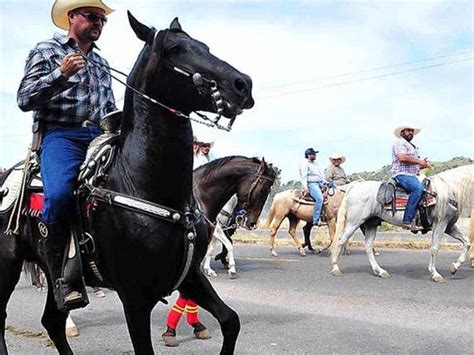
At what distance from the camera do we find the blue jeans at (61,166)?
12.7 ft

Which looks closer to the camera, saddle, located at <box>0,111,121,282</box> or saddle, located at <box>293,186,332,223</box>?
saddle, located at <box>0,111,121,282</box>

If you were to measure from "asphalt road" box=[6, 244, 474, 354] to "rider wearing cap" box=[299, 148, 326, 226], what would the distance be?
124 inches

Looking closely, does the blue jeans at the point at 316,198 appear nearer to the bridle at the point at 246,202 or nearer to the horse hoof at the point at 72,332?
the bridle at the point at 246,202

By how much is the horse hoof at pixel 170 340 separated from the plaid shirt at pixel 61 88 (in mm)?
2870

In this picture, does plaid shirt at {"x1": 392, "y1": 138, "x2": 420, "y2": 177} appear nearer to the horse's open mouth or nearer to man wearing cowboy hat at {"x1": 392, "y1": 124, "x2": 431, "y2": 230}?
man wearing cowboy hat at {"x1": 392, "y1": 124, "x2": 431, "y2": 230}

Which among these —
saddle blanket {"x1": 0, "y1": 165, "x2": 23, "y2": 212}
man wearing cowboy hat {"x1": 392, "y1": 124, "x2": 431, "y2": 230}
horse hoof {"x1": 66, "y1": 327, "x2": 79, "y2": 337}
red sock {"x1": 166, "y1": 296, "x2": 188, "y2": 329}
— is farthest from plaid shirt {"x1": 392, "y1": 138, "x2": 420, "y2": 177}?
saddle blanket {"x1": 0, "y1": 165, "x2": 23, "y2": 212}

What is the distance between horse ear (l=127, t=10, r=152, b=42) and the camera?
142 inches

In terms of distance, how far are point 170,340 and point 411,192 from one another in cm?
639

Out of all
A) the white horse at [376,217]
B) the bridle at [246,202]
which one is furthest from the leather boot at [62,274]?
the white horse at [376,217]

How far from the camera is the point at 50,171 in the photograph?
4.00 m

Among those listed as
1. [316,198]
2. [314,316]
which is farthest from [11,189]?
[316,198]

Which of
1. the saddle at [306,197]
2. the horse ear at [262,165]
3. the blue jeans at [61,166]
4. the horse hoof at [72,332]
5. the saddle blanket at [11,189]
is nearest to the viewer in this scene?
A: the blue jeans at [61,166]

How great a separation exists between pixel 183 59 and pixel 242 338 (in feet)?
13.0

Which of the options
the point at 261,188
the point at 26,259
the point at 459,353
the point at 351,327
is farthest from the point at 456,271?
the point at 26,259
